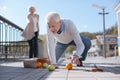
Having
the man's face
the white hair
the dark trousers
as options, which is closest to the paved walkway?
the man's face

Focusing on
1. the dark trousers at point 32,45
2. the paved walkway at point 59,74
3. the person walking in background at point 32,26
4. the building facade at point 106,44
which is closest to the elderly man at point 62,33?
the paved walkway at point 59,74

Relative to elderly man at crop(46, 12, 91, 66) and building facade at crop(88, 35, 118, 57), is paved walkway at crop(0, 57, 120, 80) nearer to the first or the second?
elderly man at crop(46, 12, 91, 66)

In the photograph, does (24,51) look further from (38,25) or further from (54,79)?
(54,79)

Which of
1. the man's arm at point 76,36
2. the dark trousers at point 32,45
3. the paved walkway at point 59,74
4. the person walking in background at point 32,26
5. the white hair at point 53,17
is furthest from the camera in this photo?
the dark trousers at point 32,45

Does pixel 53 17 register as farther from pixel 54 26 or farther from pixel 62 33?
pixel 62 33

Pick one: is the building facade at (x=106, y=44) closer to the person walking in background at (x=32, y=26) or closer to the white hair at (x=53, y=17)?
the person walking in background at (x=32, y=26)

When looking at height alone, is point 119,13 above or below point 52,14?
above

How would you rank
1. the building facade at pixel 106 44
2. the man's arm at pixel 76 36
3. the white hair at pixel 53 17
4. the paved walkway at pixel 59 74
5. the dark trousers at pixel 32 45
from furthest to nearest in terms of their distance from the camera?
the building facade at pixel 106 44
the dark trousers at pixel 32 45
the man's arm at pixel 76 36
the white hair at pixel 53 17
the paved walkway at pixel 59 74

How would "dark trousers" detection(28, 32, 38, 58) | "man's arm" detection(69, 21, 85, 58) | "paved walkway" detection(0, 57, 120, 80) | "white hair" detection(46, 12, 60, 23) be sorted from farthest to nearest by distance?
1. "dark trousers" detection(28, 32, 38, 58)
2. "man's arm" detection(69, 21, 85, 58)
3. "white hair" detection(46, 12, 60, 23)
4. "paved walkway" detection(0, 57, 120, 80)

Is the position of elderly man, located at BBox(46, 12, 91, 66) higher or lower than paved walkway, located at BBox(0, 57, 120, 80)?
higher

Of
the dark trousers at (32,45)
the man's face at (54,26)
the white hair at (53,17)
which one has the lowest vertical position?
the dark trousers at (32,45)

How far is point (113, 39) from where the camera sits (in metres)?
62.9

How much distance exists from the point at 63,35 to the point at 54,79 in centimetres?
210

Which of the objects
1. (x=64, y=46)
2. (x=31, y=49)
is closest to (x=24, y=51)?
(x=31, y=49)
